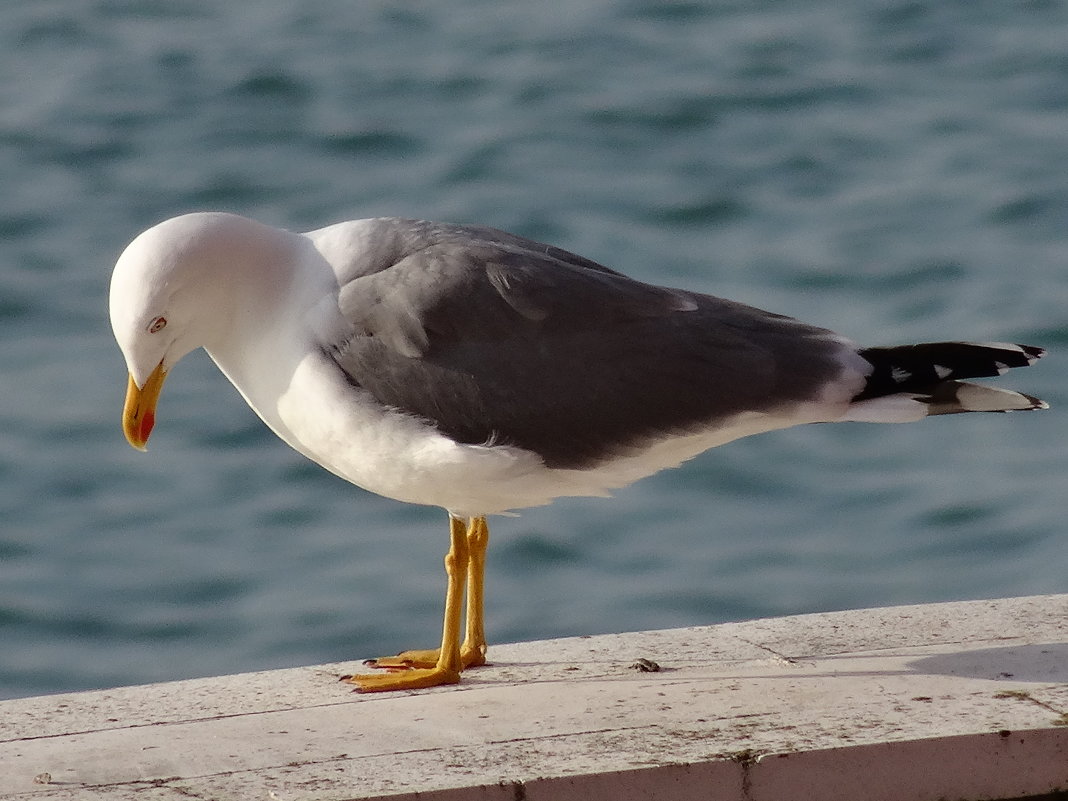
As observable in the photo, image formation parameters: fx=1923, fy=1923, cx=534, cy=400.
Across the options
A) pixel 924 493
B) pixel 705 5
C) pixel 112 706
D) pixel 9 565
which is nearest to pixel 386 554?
pixel 9 565

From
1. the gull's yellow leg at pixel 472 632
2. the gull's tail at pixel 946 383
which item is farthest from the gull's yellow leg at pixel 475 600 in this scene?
the gull's tail at pixel 946 383

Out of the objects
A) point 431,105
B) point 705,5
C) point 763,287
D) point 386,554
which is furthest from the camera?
point 705,5

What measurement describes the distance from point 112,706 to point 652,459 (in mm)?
1304

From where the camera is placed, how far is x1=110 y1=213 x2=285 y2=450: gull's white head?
4.13m

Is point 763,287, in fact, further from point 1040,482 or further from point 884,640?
point 884,640

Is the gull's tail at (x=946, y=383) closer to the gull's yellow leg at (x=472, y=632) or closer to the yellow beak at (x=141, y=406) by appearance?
the gull's yellow leg at (x=472, y=632)

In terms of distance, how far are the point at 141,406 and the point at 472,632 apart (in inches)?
36.8

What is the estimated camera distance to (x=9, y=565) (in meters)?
9.30

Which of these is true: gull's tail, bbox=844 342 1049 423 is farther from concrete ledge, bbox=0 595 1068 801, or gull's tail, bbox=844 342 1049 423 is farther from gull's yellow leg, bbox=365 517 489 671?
gull's yellow leg, bbox=365 517 489 671

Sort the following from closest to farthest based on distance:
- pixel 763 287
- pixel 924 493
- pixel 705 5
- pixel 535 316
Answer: pixel 535 316 < pixel 924 493 < pixel 763 287 < pixel 705 5

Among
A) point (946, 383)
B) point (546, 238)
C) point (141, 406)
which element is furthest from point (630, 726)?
point (546, 238)

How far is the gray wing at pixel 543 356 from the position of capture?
4152 mm

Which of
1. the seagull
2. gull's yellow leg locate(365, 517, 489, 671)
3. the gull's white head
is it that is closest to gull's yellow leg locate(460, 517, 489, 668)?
gull's yellow leg locate(365, 517, 489, 671)

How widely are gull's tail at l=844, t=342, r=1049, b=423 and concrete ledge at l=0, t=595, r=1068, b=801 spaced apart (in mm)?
545
